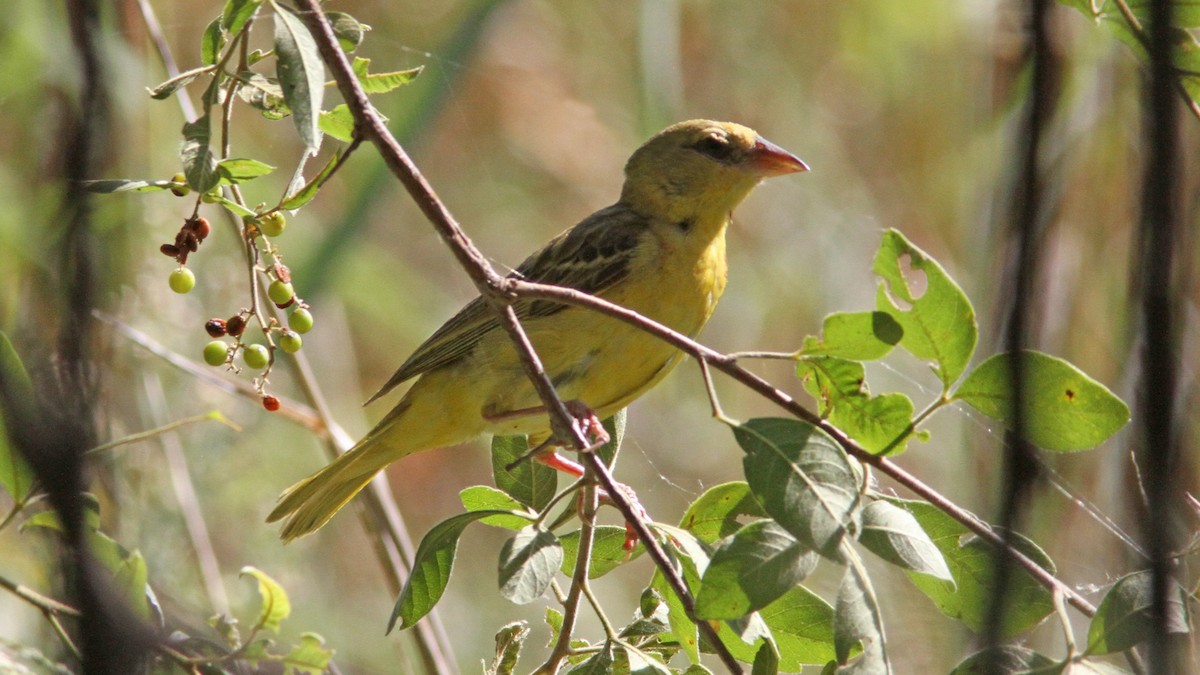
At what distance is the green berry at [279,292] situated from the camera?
5.90ft

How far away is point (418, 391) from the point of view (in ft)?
10.5

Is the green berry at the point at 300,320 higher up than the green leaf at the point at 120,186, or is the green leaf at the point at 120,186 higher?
the green leaf at the point at 120,186

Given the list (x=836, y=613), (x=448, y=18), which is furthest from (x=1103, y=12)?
(x=448, y=18)

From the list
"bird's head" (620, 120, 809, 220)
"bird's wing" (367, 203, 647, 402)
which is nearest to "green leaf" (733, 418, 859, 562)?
"bird's wing" (367, 203, 647, 402)

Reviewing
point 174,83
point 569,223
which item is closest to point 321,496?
point 174,83

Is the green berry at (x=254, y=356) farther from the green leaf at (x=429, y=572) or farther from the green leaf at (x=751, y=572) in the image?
the green leaf at (x=751, y=572)

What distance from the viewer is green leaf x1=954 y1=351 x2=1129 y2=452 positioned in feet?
5.33

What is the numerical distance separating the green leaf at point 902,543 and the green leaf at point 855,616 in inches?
2.7

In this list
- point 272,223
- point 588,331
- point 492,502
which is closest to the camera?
point 272,223

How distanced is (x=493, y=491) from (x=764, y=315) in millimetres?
3501

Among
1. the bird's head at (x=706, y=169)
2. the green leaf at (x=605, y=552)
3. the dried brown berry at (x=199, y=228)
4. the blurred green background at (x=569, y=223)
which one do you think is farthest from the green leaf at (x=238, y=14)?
the bird's head at (x=706, y=169)

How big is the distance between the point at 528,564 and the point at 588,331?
1295 mm

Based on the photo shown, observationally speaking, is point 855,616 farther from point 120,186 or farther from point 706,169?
point 706,169

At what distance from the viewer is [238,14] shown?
1.65m
